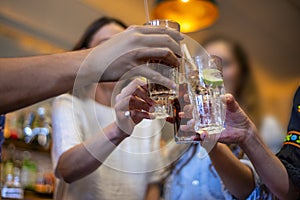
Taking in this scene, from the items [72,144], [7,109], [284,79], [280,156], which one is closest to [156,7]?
[72,144]

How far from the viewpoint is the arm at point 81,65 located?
2.25 feet

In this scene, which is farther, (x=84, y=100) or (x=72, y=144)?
(x=84, y=100)

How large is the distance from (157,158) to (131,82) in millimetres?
218

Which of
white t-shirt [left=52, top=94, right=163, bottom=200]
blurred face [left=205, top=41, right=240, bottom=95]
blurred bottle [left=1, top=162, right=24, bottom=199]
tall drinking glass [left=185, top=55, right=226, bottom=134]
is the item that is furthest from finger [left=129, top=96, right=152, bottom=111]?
blurred bottle [left=1, top=162, right=24, bottom=199]

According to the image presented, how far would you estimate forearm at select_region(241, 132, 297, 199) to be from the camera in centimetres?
90

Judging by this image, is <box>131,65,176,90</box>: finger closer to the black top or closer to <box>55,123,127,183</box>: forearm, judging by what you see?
<box>55,123,127,183</box>: forearm

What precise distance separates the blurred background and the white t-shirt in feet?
4.34

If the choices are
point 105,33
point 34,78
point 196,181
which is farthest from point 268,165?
point 105,33

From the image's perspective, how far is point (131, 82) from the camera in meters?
0.92

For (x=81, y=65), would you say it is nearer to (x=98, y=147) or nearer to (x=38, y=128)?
(x=98, y=147)

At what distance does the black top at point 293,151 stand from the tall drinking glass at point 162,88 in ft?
0.96

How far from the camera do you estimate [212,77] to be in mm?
848

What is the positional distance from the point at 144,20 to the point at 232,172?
2.12 m

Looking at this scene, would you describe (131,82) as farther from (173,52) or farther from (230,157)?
(230,157)
